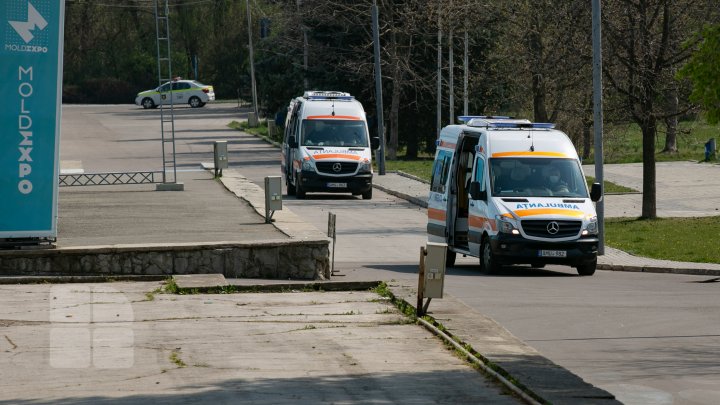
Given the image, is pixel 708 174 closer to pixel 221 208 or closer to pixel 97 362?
pixel 221 208

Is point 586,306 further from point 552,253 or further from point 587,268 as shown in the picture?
point 587,268

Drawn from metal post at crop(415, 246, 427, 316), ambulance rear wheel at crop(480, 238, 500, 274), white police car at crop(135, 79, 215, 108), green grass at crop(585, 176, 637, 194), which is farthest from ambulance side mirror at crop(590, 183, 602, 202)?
white police car at crop(135, 79, 215, 108)

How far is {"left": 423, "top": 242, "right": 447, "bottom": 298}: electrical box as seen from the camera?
52.3ft

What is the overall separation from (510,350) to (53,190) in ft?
32.2

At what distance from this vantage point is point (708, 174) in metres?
49.5

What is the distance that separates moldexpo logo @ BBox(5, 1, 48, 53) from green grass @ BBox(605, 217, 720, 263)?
42.6 feet

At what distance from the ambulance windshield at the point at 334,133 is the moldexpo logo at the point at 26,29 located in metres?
19.4

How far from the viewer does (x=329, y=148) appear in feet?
132

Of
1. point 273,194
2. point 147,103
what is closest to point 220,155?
point 273,194

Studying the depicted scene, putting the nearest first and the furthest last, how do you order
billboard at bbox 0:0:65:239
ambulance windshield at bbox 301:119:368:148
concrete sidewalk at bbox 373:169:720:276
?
billboard at bbox 0:0:65:239
concrete sidewalk at bbox 373:169:720:276
ambulance windshield at bbox 301:119:368:148

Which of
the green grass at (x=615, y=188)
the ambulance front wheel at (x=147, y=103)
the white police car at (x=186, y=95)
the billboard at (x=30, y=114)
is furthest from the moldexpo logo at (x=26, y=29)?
the ambulance front wheel at (x=147, y=103)

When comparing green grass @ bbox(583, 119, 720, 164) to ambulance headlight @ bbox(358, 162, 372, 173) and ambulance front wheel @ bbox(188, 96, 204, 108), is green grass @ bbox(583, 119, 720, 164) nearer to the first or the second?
ambulance headlight @ bbox(358, 162, 372, 173)

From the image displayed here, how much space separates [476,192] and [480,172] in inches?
17.6

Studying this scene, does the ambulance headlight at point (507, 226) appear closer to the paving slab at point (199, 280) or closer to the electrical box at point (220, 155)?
the paving slab at point (199, 280)
